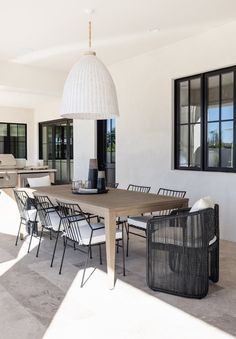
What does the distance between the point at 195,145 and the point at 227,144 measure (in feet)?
2.01

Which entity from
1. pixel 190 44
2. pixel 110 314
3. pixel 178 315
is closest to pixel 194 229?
pixel 178 315

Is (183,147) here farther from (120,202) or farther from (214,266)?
(214,266)

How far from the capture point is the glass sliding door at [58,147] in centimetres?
973

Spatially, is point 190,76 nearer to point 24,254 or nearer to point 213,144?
point 213,144

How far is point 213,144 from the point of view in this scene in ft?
17.5

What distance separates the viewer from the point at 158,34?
17.3 feet

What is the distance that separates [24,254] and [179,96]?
3.49m

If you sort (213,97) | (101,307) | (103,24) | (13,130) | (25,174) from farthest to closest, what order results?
(13,130) < (25,174) < (213,97) < (103,24) < (101,307)

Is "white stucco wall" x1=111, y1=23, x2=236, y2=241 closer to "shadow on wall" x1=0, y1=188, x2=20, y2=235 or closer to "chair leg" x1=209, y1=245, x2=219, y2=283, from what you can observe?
"chair leg" x1=209, y1=245, x2=219, y2=283

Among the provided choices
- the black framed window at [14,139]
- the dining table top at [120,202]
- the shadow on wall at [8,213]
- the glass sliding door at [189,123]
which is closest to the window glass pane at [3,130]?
the black framed window at [14,139]

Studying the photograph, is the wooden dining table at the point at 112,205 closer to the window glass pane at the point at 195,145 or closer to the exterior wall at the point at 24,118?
the window glass pane at the point at 195,145

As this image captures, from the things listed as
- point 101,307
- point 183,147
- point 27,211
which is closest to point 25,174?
point 27,211

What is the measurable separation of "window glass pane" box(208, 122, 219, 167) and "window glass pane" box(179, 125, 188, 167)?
0.47m

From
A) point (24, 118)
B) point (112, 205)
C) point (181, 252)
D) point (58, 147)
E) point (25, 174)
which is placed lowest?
point (181, 252)
